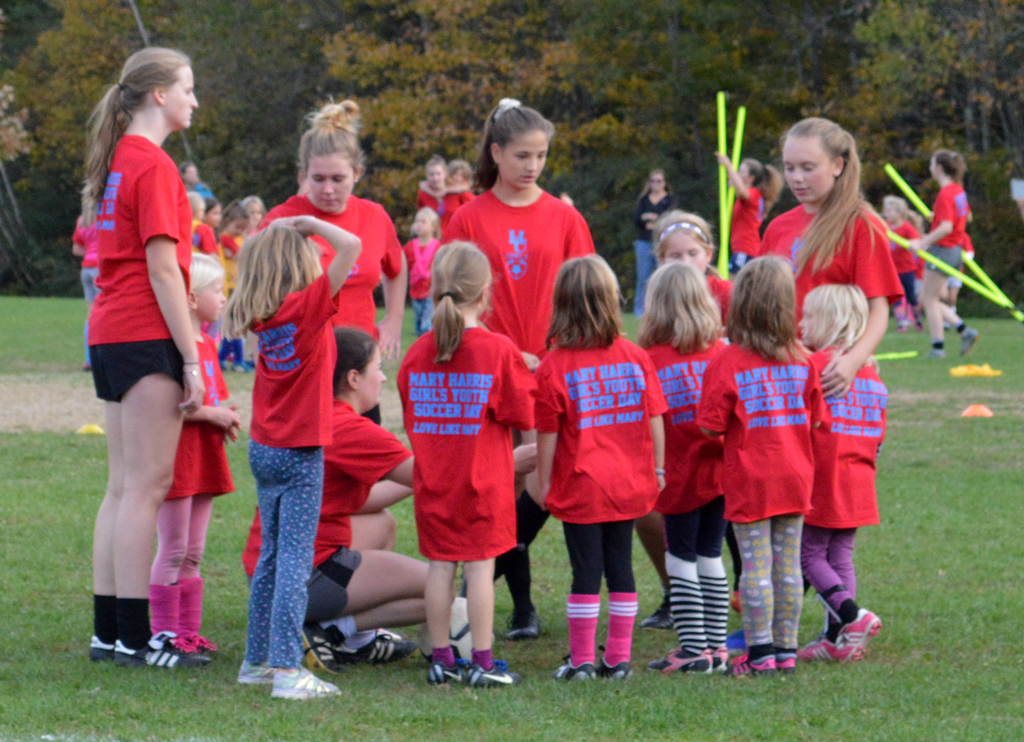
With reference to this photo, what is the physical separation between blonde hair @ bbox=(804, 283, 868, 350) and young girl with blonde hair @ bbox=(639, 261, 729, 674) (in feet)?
1.12

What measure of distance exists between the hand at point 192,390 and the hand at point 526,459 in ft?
3.86

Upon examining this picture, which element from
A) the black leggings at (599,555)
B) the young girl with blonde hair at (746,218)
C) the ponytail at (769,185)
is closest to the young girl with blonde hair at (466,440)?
the black leggings at (599,555)

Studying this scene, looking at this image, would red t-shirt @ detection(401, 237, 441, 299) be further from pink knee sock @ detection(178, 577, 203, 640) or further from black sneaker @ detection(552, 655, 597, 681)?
black sneaker @ detection(552, 655, 597, 681)

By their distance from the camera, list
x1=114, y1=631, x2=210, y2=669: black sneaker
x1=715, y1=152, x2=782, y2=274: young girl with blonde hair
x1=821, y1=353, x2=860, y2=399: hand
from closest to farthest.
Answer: x1=114, y1=631, x2=210, y2=669: black sneaker < x1=821, y1=353, x2=860, y2=399: hand < x1=715, y1=152, x2=782, y2=274: young girl with blonde hair

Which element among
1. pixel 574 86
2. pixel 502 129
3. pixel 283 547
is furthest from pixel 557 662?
pixel 574 86

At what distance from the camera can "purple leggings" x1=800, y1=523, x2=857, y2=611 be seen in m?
4.62

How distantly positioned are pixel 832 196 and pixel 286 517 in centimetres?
232

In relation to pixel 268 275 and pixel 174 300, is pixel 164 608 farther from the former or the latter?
pixel 268 275

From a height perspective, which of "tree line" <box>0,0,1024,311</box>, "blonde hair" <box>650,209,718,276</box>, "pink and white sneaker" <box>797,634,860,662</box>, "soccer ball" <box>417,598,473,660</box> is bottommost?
"pink and white sneaker" <box>797,634,860,662</box>

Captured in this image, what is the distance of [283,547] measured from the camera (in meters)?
4.10

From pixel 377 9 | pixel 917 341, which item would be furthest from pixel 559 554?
pixel 377 9

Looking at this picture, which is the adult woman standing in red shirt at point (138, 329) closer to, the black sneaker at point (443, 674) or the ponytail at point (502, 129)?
the black sneaker at point (443, 674)

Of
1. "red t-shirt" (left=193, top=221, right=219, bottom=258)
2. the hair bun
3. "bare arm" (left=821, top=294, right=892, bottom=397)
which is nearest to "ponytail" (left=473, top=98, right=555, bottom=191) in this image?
the hair bun

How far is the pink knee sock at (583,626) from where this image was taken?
4.30m
